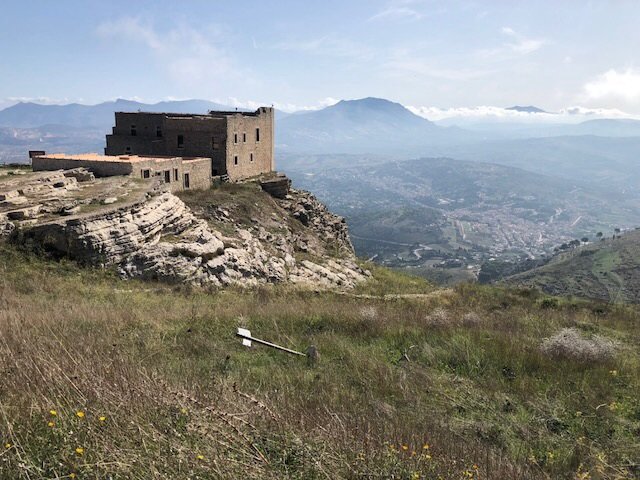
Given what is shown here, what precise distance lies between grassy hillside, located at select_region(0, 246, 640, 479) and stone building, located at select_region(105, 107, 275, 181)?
69.7 feet

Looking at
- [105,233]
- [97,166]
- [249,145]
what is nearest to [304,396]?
[105,233]

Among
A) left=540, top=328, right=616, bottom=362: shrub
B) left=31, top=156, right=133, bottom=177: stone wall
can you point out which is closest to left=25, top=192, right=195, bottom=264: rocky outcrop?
left=31, top=156, right=133, bottom=177: stone wall

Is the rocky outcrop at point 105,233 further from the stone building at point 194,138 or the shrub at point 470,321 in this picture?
the stone building at point 194,138

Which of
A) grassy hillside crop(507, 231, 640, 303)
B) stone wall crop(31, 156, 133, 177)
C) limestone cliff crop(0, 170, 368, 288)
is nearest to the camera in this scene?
limestone cliff crop(0, 170, 368, 288)

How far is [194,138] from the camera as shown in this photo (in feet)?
104

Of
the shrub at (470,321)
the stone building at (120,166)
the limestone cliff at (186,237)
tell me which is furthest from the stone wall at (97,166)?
the shrub at (470,321)

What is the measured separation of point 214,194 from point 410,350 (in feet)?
73.1

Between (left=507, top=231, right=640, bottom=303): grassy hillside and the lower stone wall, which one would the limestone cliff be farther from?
(left=507, top=231, right=640, bottom=303): grassy hillside

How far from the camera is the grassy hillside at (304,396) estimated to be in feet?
11.0

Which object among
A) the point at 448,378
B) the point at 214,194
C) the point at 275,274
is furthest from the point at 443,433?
the point at 214,194

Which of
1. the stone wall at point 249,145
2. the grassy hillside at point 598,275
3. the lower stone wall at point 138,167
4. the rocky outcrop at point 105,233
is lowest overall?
the grassy hillside at point 598,275

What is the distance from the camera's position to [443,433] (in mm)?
4867

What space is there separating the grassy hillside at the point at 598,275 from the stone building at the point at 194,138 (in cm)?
4159

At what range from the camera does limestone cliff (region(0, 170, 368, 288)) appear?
49.4ft
